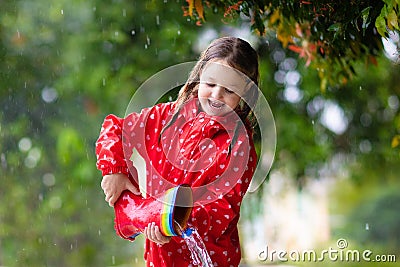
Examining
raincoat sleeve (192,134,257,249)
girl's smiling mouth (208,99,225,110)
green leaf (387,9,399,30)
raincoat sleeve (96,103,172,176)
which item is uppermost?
green leaf (387,9,399,30)

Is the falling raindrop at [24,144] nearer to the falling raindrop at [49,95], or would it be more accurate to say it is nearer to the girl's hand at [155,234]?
the falling raindrop at [49,95]

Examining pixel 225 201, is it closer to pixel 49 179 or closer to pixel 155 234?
pixel 155 234

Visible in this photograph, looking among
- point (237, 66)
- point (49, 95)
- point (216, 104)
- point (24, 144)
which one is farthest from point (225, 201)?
point (24, 144)

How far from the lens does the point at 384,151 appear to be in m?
5.46

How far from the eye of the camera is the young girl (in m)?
2.00

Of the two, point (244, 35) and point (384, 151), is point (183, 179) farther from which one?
point (384, 151)

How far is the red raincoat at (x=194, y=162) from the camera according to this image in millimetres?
1980

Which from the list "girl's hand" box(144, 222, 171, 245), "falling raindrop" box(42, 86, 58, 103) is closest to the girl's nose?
"girl's hand" box(144, 222, 171, 245)

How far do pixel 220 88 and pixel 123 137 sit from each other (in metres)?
0.33

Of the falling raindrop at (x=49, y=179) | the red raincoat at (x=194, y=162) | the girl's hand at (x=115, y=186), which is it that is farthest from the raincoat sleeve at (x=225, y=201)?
the falling raindrop at (x=49, y=179)

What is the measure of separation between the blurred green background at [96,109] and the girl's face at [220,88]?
2.30 metres

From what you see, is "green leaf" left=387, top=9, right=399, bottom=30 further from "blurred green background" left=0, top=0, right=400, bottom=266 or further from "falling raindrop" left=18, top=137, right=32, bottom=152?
"falling raindrop" left=18, top=137, right=32, bottom=152

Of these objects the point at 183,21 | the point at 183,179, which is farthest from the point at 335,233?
the point at 183,179

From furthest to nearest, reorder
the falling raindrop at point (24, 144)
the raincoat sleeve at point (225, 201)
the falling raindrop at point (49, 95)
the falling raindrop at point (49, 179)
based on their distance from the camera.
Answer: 1. the falling raindrop at point (49, 179)
2. the falling raindrop at point (24, 144)
3. the falling raindrop at point (49, 95)
4. the raincoat sleeve at point (225, 201)
